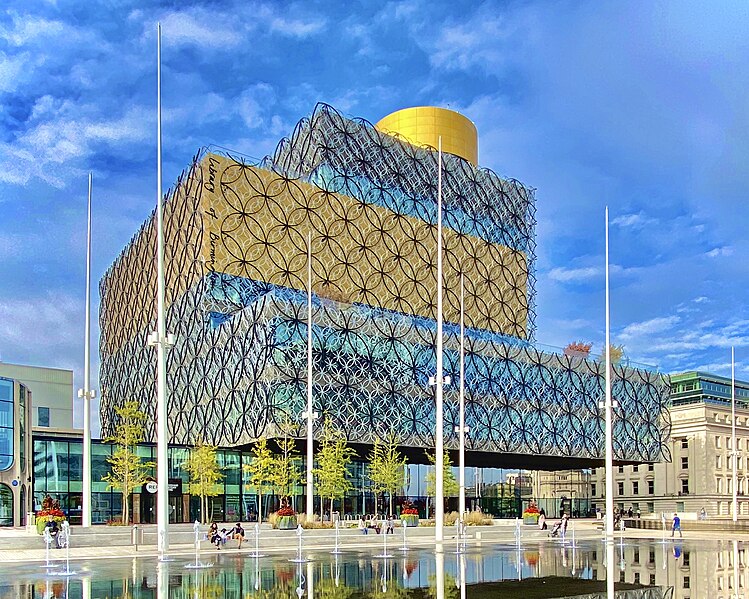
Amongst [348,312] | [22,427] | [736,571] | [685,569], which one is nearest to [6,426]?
[22,427]

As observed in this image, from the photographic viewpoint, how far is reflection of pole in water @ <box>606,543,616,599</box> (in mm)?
22672

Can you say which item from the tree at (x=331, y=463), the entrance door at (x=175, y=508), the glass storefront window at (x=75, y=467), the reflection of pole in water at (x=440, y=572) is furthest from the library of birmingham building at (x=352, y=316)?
the reflection of pole in water at (x=440, y=572)

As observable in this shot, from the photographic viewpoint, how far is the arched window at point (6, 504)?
72062mm

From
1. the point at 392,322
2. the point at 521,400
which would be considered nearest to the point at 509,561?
the point at 392,322

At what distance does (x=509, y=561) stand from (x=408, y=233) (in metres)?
65.2

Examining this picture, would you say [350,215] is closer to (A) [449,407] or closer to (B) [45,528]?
(A) [449,407]

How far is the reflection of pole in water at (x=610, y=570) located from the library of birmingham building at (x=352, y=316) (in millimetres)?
29341

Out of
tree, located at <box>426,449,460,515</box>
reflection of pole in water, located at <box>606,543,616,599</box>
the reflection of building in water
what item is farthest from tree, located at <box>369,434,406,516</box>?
the reflection of building in water

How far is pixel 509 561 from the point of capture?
34.5 metres

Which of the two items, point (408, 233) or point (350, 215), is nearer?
point (350, 215)

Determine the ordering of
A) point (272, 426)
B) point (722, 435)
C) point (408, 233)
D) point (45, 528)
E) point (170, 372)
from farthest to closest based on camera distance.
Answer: point (722, 435), point (408, 233), point (170, 372), point (272, 426), point (45, 528)

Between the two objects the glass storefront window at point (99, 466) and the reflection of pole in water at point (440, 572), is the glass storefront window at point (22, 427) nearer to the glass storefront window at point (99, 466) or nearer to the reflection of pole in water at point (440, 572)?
the glass storefront window at point (99, 466)

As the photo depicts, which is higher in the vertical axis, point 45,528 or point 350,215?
point 350,215

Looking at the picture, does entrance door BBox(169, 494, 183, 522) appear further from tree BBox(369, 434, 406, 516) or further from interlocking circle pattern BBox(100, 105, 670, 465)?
tree BBox(369, 434, 406, 516)
